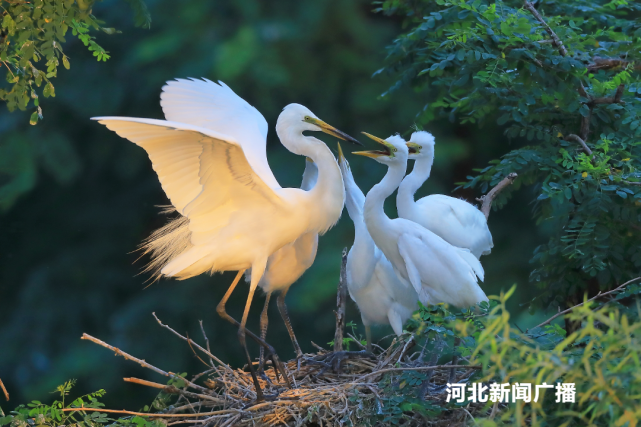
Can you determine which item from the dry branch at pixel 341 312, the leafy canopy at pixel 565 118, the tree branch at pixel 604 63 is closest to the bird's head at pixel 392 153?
the leafy canopy at pixel 565 118

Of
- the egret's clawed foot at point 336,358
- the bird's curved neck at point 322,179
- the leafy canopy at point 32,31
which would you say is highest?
the leafy canopy at point 32,31

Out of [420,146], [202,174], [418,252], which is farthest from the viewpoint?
[420,146]

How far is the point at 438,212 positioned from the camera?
8.59ft

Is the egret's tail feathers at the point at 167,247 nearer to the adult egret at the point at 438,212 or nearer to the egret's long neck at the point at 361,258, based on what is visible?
the egret's long neck at the point at 361,258

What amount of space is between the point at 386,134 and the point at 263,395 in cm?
217

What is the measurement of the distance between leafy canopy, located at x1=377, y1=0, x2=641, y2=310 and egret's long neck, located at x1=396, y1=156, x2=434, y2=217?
0.82 feet

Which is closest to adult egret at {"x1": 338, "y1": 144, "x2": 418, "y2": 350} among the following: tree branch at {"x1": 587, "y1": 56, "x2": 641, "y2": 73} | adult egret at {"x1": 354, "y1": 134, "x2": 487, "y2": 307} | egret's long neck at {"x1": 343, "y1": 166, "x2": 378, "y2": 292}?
egret's long neck at {"x1": 343, "y1": 166, "x2": 378, "y2": 292}

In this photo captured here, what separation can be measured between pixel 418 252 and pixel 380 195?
0.79 ft

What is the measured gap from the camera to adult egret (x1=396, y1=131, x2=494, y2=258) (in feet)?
8.46

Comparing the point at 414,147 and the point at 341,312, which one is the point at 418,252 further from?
the point at 414,147

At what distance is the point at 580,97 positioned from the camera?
7.31ft

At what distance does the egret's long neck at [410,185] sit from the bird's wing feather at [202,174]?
0.62m

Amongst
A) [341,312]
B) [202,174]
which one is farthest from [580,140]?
[202,174]

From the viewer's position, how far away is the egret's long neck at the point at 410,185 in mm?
2619
